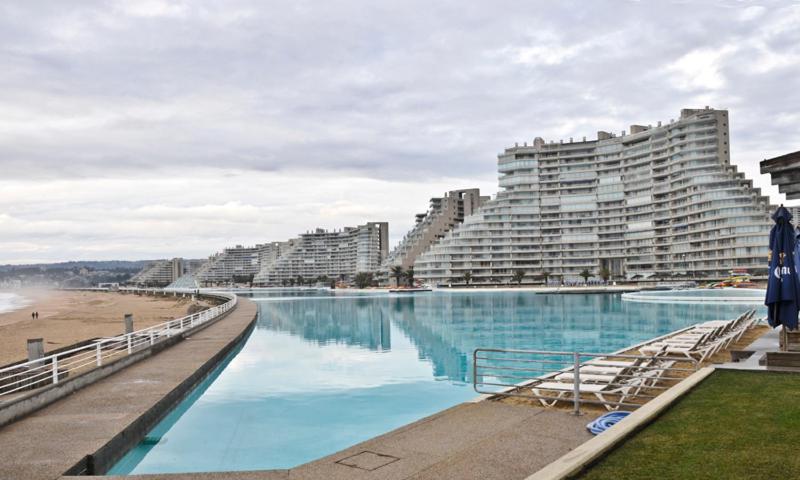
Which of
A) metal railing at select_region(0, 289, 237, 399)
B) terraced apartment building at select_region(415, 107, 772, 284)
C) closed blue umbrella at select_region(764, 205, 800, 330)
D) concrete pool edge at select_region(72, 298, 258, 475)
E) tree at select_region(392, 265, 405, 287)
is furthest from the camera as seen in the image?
tree at select_region(392, 265, 405, 287)

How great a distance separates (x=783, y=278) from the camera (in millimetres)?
11977

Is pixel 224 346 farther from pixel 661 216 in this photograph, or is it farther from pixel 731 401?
pixel 661 216

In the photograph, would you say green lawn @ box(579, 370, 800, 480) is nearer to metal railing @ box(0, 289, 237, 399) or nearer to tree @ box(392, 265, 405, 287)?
metal railing @ box(0, 289, 237, 399)

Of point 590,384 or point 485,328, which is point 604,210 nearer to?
point 485,328

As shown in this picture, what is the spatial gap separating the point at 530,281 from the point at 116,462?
121 metres

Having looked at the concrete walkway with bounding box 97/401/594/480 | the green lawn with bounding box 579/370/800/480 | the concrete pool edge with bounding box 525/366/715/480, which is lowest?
the concrete walkway with bounding box 97/401/594/480

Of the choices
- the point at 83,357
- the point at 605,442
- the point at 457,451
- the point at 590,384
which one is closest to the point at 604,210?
the point at 83,357

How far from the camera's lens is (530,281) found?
415 feet

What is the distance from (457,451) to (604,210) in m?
128

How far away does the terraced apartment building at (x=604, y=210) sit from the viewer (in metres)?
109

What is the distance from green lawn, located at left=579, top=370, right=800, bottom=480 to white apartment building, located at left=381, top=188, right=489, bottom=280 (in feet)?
475

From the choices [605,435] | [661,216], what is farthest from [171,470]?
[661,216]

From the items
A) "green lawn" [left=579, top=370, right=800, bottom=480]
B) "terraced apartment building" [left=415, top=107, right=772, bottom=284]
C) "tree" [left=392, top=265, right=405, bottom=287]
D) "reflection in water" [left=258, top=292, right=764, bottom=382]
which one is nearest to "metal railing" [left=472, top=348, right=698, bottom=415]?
"green lawn" [left=579, top=370, right=800, bottom=480]

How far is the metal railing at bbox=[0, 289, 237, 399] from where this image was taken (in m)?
12.2
